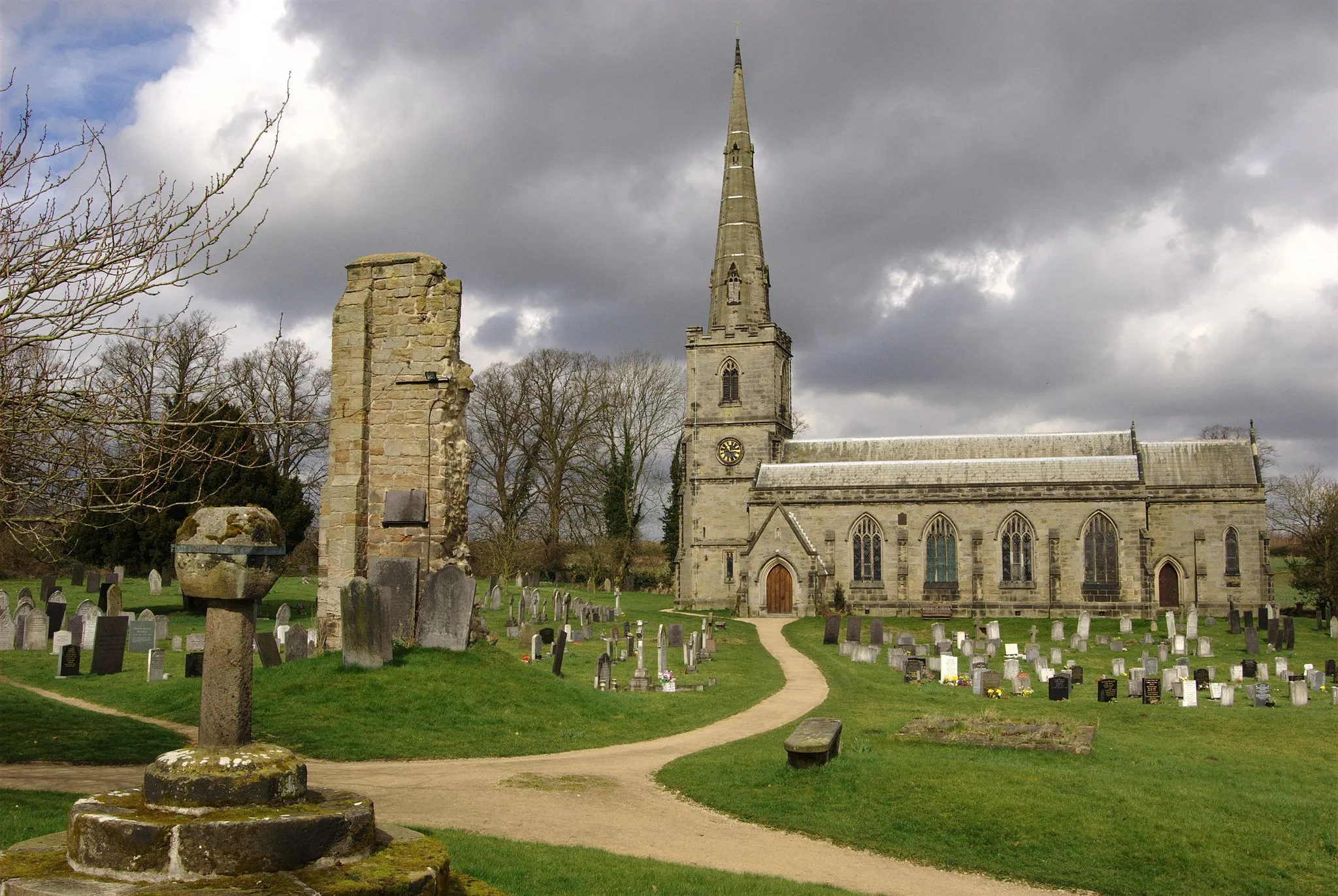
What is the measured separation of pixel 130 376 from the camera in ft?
23.3

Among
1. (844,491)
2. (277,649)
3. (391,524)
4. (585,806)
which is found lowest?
(585,806)

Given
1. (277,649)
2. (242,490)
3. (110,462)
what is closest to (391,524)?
(277,649)

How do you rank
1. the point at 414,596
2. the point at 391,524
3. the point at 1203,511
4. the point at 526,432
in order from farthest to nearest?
the point at 526,432
the point at 1203,511
the point at 391,524
the point at 414,596

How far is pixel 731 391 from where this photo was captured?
45.3 meters

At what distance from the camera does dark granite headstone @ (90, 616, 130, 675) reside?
16.2m

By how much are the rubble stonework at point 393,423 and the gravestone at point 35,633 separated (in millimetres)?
7224

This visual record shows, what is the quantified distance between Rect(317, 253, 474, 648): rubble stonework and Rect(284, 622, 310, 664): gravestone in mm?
762

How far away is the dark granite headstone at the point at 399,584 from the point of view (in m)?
14.1

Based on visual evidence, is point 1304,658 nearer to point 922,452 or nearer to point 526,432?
point 922,452

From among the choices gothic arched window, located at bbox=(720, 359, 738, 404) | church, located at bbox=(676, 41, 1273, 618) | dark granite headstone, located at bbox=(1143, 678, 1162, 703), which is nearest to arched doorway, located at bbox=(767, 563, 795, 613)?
Answer: church, located at bbox=(676, 41, 1273, 618)

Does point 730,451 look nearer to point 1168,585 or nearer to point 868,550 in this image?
point 868,550

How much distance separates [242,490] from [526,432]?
90.5 feet

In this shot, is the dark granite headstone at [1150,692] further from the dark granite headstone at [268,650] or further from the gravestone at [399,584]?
the dark granite headstone at [268,650]

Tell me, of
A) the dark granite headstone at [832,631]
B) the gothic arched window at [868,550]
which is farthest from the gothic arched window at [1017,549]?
the dark granite headstone at [832,631]
